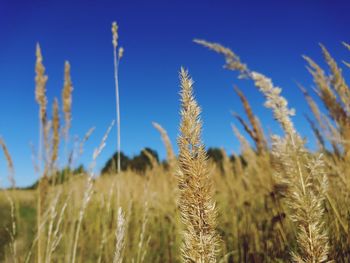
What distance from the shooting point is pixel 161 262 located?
3.07 m

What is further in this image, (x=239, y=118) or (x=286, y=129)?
(x=239, y=118)

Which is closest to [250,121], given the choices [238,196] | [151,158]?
[151,158]

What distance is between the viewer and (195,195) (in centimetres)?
70

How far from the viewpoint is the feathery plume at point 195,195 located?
69 cm

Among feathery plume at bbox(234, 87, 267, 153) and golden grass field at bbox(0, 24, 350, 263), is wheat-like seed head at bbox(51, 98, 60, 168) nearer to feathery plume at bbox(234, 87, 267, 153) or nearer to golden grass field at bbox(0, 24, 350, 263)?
golden grass field at bbox(0, 24, 350, 263)

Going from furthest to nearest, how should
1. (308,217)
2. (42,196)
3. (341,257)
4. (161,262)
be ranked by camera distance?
1. (161,262)
2. (42,196)
3. (341,257)
4. (308,217)

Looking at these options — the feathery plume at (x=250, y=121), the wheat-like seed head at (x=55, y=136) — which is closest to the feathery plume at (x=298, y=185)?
the feathery plume at (x=250, y=121)

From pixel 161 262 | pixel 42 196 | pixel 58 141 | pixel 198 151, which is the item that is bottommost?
pixel 161 262

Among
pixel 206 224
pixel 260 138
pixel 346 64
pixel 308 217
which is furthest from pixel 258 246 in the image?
pixel 206 224

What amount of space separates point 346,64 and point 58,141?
1.71 metres

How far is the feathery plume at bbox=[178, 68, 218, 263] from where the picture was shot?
69 cm

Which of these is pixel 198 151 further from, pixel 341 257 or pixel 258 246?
pixel 258 246

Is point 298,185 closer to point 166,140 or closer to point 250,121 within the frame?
point 250,121

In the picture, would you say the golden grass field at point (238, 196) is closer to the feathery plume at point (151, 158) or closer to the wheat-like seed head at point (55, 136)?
the wheat-like seed head at point (55, 136)
